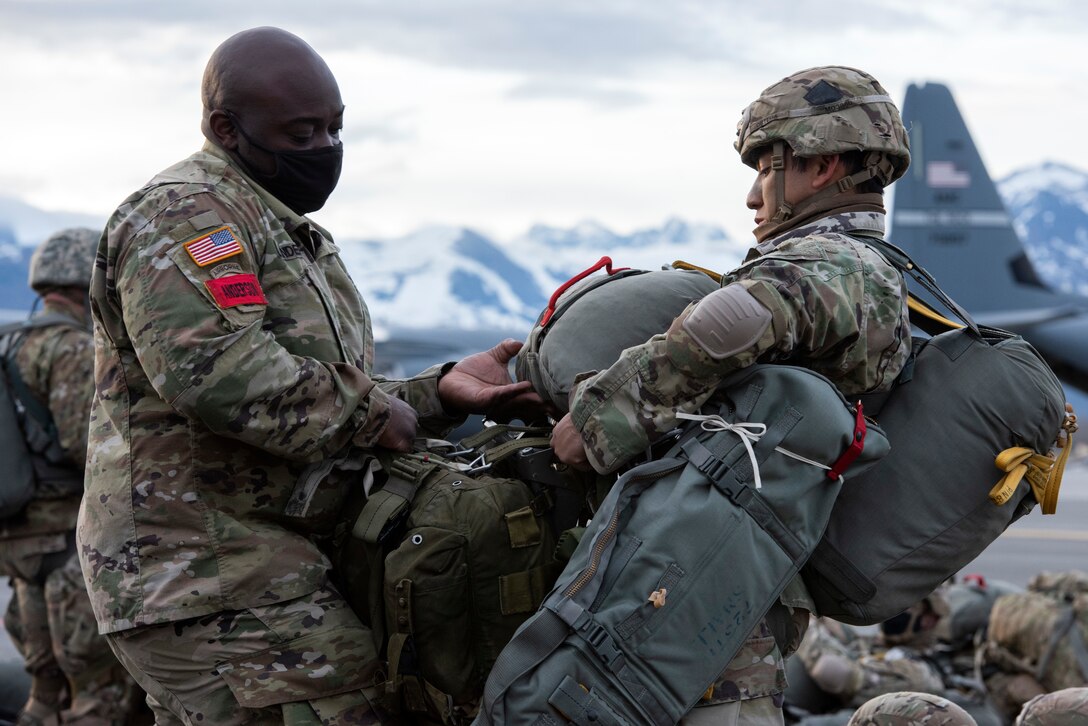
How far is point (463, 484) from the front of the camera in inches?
102

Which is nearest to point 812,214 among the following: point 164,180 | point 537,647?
point 537,647

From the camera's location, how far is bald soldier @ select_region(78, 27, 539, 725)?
2404 mm

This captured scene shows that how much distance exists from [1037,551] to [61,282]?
11.8m

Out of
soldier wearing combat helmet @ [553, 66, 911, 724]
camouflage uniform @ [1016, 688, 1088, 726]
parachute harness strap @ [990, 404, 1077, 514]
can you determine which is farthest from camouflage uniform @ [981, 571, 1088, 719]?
soldier wearing combat helmet @ [553, 66, 911, 724]

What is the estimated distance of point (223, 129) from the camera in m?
2.66

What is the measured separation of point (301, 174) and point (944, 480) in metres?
1.55

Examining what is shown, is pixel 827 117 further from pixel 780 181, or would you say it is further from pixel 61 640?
pixel 61 640

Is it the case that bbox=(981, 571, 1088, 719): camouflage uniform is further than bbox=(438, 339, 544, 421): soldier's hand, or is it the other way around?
bbox=(981, 571, 1088, 719): camouflage uniform

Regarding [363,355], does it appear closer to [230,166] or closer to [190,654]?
[230,166]

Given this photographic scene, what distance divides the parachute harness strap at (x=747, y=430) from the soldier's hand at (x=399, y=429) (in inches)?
25.6

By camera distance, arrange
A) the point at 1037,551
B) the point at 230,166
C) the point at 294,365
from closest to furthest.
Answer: the point at 294,365, the point at 230,166, the point at 1037,551

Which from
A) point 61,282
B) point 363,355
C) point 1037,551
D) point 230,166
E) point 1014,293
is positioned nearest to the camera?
point 230,166

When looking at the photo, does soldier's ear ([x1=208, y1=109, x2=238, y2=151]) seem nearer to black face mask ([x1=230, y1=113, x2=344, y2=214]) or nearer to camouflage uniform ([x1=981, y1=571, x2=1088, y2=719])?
black face mask ([x1=230, y1=113, x2=344, y2=214])

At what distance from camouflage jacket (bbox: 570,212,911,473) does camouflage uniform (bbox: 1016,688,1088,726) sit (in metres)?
1.28
